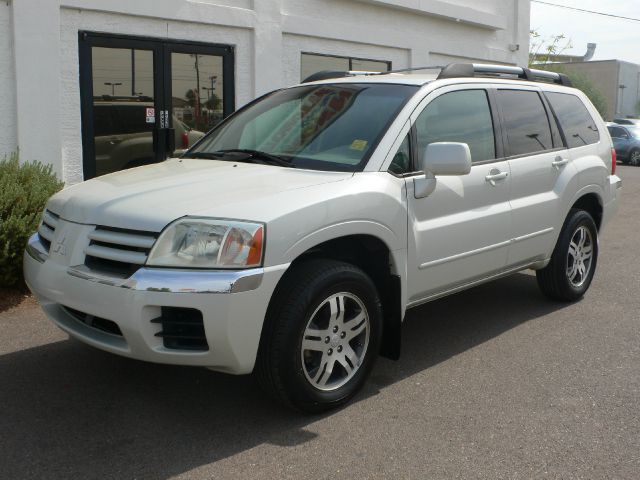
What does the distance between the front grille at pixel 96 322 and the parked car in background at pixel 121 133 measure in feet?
17.9

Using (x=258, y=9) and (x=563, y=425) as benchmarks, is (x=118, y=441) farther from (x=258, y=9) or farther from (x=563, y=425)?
(x=258, y=9)

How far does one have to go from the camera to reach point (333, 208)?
387 cm

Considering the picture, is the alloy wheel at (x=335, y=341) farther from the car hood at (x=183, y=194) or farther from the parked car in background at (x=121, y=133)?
the parked car in background at (x=121, y=133)

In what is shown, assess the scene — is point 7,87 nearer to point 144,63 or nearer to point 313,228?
point 144,63

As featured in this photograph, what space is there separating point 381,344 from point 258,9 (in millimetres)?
7202

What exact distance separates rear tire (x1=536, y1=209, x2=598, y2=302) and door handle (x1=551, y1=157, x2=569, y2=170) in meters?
0.46

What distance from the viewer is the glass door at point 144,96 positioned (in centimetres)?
889

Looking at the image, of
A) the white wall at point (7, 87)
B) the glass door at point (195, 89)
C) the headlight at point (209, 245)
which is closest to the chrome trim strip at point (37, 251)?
the headlight at point (209, 245)

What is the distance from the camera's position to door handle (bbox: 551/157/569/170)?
5.74 meters

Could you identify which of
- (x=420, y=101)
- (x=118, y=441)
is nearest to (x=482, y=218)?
(x=420, y=101)

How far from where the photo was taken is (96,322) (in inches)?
151

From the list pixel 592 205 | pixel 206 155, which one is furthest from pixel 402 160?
pixel 592 205

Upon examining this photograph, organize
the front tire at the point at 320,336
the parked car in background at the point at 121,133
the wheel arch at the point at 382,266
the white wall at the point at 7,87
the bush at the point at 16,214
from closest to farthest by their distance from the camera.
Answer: the front tire at the point at 320,336, the wheel arch at the point at 382,266, the bush at the point at 16,214, the white wall at the point at 7,87, the parked car in background at the point at 121,133

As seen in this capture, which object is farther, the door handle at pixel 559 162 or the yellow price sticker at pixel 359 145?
the door handle at pixel 559 162
